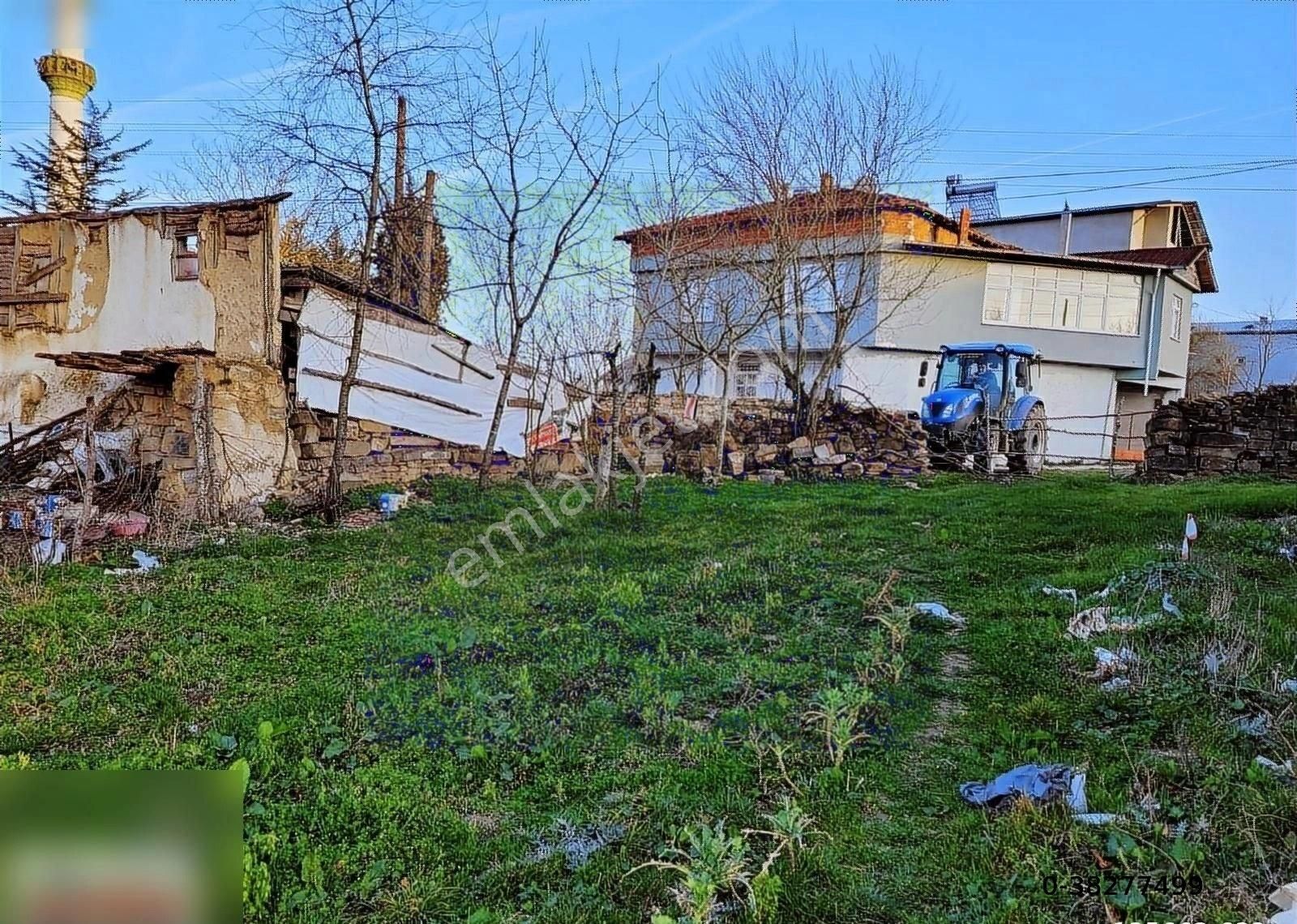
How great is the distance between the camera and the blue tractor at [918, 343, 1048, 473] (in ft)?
44.6

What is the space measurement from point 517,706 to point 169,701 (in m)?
1.78

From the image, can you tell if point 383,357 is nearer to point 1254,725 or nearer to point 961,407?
point 961,407

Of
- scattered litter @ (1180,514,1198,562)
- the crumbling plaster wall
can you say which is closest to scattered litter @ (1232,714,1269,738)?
scattered litter @ (1180,514,1198,562)

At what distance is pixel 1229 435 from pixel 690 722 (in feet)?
40.8

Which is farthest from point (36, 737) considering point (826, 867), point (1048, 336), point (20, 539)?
point (1048, 336)

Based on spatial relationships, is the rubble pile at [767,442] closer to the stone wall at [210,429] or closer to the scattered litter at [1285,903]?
the stone wall at [210,429]

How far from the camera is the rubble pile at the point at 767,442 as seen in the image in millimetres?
13500

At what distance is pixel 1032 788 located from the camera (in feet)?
10.1

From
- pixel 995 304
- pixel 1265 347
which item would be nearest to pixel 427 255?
pixel 995 304

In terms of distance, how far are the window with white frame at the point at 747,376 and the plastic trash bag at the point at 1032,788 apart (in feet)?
60.1

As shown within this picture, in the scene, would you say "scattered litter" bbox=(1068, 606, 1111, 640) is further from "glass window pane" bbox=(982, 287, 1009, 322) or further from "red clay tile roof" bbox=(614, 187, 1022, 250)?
"glass window pane" bbox=(982, 287, 1009, 322)

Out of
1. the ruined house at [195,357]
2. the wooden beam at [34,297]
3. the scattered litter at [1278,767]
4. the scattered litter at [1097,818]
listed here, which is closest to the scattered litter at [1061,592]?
the scattered litter at [1278,767]

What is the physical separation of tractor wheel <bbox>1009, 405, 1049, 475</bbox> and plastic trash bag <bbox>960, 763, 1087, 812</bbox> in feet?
37.0

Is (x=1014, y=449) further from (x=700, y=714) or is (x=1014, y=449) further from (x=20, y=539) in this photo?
(x=20, y=539)
